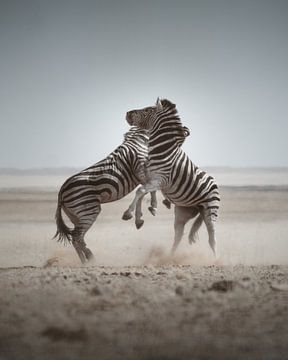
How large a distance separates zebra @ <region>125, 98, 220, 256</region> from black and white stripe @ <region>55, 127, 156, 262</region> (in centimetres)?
21

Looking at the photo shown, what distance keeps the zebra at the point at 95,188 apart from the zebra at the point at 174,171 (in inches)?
8.0

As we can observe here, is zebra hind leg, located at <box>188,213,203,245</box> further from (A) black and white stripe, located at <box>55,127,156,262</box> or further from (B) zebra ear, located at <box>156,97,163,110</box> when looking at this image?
(B) zebra ear, located at <box>156,97,163,110</box>

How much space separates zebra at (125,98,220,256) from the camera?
6980mm

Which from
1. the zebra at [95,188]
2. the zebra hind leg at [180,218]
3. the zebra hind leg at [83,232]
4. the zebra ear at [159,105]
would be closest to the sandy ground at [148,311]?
the zebra hind leg at [180,218]

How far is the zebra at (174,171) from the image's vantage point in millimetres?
6980

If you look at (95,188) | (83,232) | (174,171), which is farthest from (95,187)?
(174,171)

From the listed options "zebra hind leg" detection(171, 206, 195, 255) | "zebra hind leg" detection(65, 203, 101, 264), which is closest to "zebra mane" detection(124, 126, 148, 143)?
"zebra hind leg" detection(171, 206, 195, 255)

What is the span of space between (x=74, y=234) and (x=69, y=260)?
0.98 metres

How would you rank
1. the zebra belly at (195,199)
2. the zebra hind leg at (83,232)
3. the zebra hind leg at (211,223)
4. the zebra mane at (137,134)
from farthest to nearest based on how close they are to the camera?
the zebra mane at (137,134), the zebra hind leg at (211,223), the zebra belly at (195,199), the zebra hind leg at (83,232)

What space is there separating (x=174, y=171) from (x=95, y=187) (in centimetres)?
102

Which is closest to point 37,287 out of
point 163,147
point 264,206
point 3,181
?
point 163,147

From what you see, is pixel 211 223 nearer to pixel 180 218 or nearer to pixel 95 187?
pixel 180 218

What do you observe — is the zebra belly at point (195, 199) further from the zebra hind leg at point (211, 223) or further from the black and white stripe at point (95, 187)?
the black and white stripe at point (95, 187)

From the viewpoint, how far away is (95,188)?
6914 millimetres
